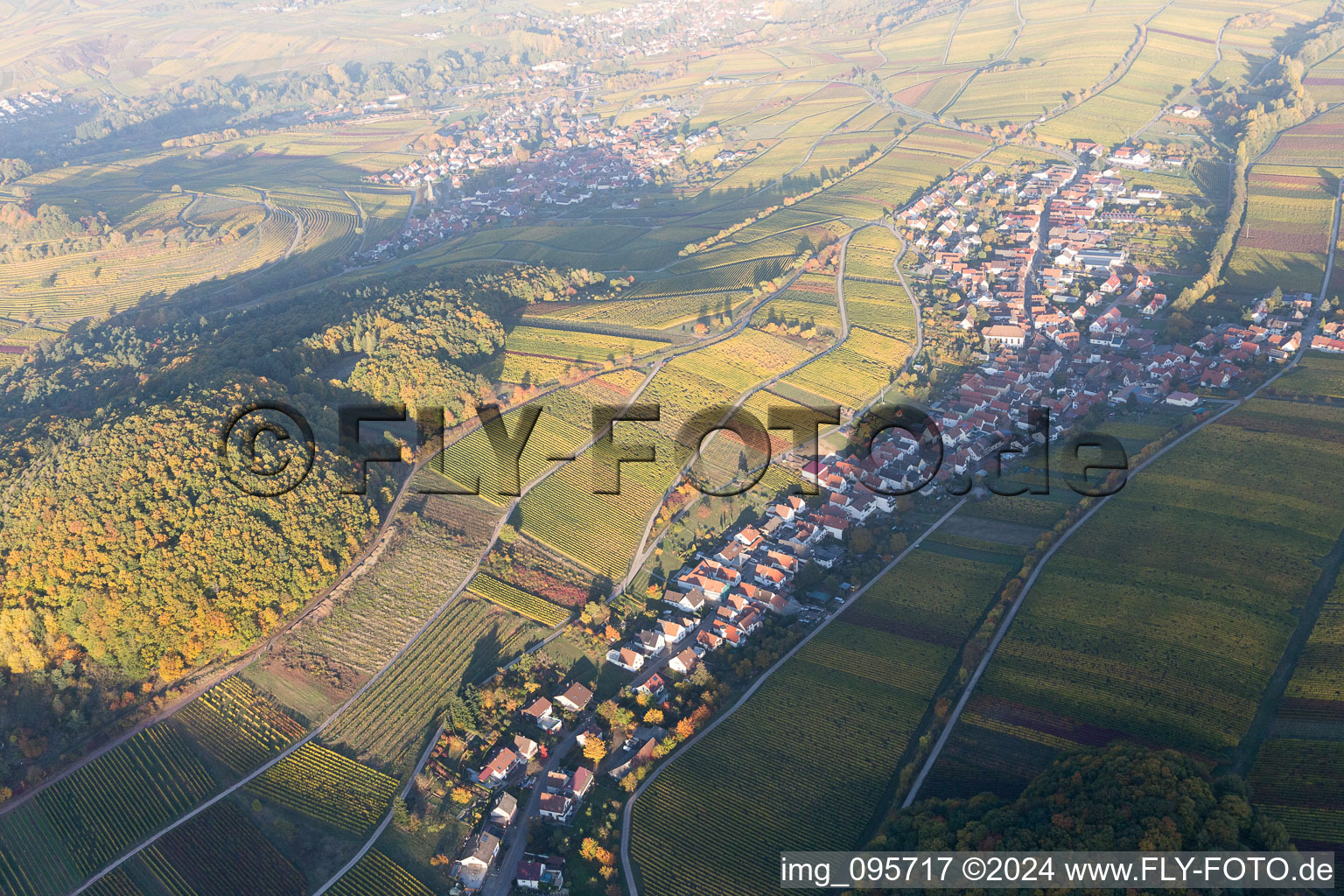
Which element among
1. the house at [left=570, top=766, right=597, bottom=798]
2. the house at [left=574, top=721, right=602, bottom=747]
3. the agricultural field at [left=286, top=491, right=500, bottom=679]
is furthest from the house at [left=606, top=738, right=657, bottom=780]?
the agricultural field at [left=286, top=491, right=500, bottom=679]

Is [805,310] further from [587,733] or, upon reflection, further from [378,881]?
[378,881]

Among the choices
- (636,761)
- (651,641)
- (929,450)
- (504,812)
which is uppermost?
(929,450)

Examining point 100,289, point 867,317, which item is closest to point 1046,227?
point 867,317

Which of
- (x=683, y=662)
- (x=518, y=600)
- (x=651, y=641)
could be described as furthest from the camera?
(x=518, y=600)

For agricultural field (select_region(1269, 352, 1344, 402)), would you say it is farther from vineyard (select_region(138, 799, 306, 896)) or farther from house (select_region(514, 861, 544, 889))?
vineyard (select_region(138, 799, 306, 896))

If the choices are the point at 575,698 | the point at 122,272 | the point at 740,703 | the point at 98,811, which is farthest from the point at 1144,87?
the point at 122,272

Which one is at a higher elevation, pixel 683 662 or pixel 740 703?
pixel 683 662

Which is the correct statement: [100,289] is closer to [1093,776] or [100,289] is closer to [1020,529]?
[1020,529]
